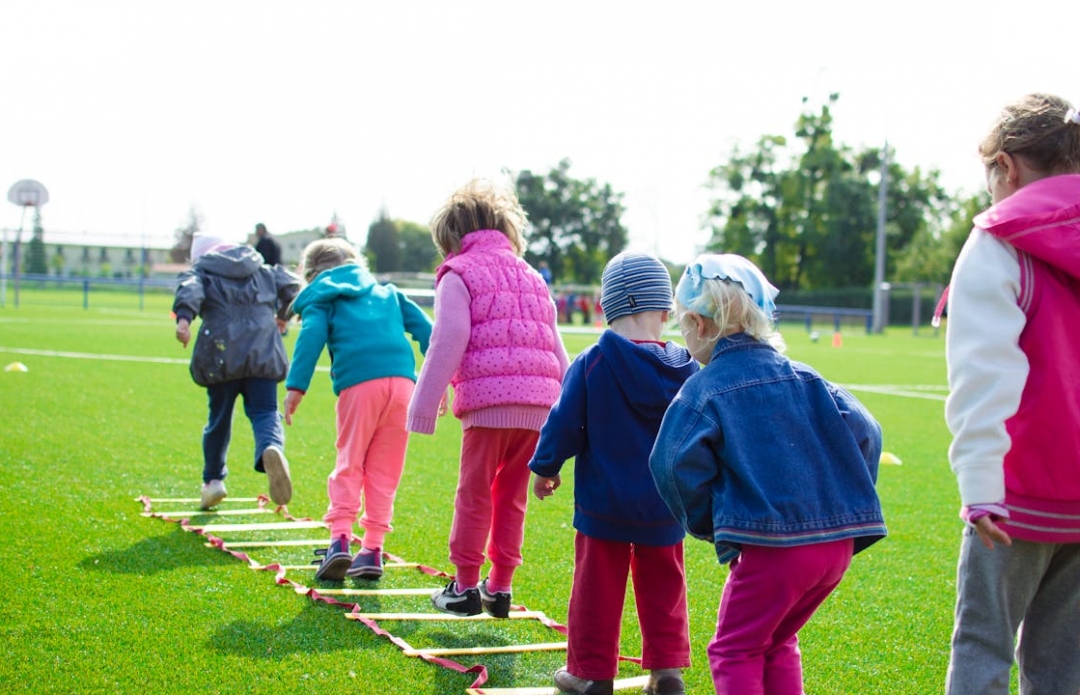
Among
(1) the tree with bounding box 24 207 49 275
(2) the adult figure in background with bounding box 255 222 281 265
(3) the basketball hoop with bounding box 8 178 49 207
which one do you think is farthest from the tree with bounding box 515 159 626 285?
(2) the adult figure in background with bounding box 255 222 281 265

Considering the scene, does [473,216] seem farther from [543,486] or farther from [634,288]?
[543,486]

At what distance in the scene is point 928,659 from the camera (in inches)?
160

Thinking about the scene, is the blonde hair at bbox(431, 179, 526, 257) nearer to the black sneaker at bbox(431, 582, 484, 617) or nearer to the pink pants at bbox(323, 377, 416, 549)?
the pink pants at bbox(323, 377, 416, 549)

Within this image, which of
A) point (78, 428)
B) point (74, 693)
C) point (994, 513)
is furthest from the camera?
point (78, 428)

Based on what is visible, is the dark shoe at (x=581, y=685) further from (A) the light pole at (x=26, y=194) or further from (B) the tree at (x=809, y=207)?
(B) the tree at (x=809, y=207)

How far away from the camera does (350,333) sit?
16.9 ft

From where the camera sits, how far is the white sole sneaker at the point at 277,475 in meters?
5.61

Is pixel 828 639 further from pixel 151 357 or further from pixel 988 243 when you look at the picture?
pixel 151 357

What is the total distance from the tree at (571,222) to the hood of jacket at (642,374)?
7261cm

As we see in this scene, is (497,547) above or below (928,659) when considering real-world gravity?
above

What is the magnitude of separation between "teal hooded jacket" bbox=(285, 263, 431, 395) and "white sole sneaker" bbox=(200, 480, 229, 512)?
1.39 meters

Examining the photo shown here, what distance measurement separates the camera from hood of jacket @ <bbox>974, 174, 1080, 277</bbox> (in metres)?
2.61

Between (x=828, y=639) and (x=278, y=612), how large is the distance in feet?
7.30

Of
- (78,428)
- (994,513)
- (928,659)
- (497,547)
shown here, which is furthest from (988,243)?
(78,428)
